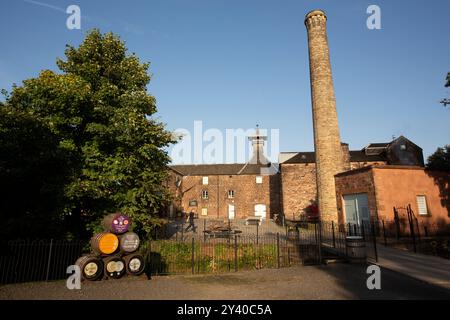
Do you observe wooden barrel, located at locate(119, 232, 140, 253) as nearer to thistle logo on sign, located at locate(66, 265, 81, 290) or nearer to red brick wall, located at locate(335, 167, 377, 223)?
thistle logo on sign, located at locate(66, 265, 81, 290)

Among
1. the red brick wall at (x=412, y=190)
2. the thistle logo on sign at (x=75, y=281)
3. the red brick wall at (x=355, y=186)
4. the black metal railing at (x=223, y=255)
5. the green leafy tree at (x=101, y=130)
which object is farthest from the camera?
the red brick wall at (x=355, y=186)

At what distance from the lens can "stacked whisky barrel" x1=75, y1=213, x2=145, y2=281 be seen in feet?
32.2

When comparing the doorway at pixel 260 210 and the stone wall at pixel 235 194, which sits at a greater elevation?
the stone wall at pixel 235 194

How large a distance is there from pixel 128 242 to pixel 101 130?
6.82 meters

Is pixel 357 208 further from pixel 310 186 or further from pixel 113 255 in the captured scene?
pixel 113 255

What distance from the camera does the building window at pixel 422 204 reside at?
19156mm

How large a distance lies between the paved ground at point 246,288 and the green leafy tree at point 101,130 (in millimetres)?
5029

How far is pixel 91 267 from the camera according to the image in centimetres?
977

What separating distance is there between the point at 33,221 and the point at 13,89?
705cm

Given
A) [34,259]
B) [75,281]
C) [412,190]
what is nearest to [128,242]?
[75,281]

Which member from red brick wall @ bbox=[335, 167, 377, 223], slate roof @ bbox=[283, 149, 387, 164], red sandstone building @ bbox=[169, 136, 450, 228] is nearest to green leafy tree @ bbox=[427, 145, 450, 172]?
red sandstone building @ bbox=[169, 136, 450, 228]

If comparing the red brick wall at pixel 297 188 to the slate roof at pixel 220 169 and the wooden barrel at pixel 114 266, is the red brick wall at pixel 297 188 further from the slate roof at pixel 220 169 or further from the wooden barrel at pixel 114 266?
the wooden barrel at pixel 114 266

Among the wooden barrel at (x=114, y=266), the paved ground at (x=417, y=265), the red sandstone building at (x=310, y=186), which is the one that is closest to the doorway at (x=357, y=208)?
the red sandstone building at (x=310, y=186)
